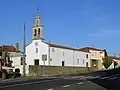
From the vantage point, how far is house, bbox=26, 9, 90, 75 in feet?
295

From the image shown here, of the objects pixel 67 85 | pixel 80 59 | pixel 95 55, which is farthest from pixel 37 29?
pixel 67 85

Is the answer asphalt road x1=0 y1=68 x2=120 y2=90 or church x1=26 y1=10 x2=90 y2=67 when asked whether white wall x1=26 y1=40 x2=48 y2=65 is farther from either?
asphalt road x1=0 y1=68 x2=120 y2=90

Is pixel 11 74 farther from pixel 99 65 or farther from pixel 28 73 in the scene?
pixel 99 65

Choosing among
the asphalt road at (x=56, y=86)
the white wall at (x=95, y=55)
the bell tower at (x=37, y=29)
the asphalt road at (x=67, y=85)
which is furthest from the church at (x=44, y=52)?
the asphalt road at (x=56, y=86)

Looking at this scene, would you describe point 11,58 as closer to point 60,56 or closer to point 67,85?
point 60,56

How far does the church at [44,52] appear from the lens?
89.9 metres

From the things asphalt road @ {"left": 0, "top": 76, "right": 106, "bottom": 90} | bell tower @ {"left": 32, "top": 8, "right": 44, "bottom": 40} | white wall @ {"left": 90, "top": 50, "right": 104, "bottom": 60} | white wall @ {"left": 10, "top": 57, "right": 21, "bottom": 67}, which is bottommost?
asphalt road @ {"left": 0, "top": 76, "right": 106, "bottom": 90}

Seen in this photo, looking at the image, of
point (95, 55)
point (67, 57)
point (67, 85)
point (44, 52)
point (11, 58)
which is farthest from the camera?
point (95, 55)

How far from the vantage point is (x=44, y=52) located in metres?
90.6

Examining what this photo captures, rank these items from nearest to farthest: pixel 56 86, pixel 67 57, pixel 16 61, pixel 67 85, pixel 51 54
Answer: pixel 56 86 < pixel 67 85 < pixel 51 54 < pixel 16 61 < pixel 67 57

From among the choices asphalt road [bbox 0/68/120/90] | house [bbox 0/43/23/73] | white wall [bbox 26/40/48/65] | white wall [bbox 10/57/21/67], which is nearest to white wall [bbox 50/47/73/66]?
white wall [bbox 26/40/48/65]

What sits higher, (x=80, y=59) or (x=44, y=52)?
(x=44, y=52)

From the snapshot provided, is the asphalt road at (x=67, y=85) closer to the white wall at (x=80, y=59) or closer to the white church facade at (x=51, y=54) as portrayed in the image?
the white church facade at (x=51, y=54)

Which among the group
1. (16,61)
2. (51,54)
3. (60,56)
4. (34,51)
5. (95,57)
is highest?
(34,51)
